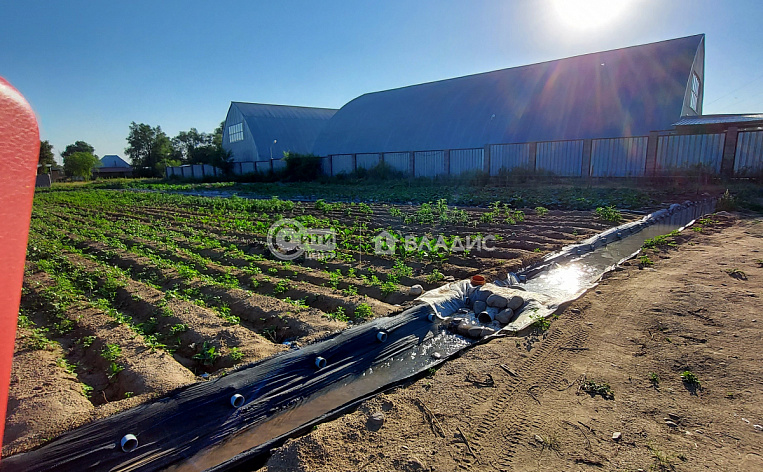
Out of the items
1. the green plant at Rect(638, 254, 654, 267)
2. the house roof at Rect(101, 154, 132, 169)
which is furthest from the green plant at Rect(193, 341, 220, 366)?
the house roof at Rect(101, 154, 132, 169)

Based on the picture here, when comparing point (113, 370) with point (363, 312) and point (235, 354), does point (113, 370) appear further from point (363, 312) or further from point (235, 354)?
point (363, 312)

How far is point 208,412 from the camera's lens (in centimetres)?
290

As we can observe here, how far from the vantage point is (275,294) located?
5.50m

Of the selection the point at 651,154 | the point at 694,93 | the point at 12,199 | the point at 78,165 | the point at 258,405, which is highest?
the point at 694,93

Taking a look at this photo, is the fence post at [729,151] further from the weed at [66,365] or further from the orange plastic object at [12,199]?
the orange plastic object at [12,199]

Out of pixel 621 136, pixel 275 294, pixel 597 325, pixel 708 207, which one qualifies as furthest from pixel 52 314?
pixel 621 136

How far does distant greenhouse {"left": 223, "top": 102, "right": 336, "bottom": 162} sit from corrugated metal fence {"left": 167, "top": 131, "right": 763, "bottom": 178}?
16838mm

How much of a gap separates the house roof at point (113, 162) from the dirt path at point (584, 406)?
7689cm

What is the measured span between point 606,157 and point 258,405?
67.2 ft

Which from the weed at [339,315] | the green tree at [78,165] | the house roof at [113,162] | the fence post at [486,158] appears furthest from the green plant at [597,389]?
the house roof at [113,162]

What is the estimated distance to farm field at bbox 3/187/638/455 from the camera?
3.43 m

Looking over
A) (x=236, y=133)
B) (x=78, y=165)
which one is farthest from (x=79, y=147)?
(x=236, y=133)

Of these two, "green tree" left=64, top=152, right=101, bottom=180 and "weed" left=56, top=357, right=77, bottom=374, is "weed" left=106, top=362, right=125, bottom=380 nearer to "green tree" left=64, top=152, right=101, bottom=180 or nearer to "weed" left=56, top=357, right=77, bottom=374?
"weed" left=56, top=357, right=77, bottom=374

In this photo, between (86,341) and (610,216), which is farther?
(610,216)
